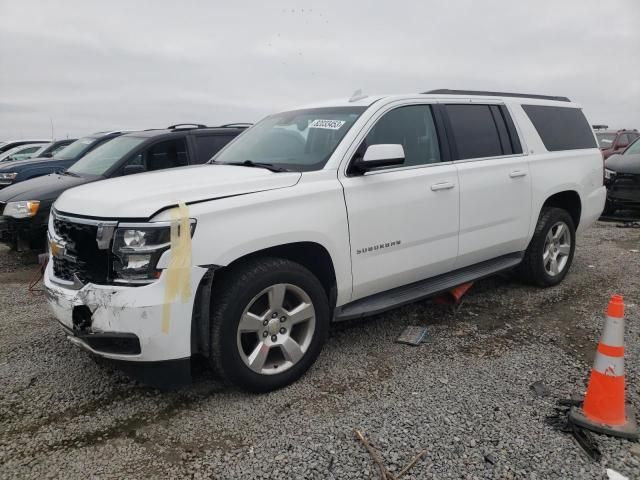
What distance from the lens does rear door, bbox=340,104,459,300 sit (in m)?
3.37

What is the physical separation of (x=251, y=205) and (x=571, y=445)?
2137 mm

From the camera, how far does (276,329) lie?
3.06 meters

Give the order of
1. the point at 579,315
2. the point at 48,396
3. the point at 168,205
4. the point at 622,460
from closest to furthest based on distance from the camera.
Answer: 1. the point at 622,460
2. the point at 168,205
3. the point at 48,396
4. the point at 579,315

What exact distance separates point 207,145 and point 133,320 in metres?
4.69

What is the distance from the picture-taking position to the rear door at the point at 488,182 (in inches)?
159

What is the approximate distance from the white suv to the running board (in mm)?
16

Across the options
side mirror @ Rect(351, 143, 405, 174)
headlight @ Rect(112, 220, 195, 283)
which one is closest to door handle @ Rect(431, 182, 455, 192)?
side mirror @ Rect(351, 143, 405, 174)

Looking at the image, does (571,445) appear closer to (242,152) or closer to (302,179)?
(302,179)

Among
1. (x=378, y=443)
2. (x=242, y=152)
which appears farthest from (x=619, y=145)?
(x=378, y=443)

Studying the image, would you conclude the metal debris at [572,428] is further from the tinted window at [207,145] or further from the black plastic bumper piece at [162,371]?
the tinted window at [207,145]

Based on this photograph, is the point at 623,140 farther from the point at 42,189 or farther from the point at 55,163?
the point at 42,189

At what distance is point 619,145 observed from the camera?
14156 mm

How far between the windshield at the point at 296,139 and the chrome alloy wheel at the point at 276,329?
0.89 meters

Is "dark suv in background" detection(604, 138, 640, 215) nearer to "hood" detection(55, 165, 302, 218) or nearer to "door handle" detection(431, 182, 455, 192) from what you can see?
"door handle" detection(431, 182, 455, 192)
